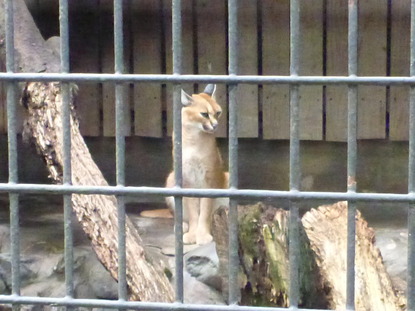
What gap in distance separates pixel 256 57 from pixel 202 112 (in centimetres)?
92

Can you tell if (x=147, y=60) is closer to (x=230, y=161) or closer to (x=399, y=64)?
(x=399, y=64)

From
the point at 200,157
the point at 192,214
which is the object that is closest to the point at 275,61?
the point at 200,157

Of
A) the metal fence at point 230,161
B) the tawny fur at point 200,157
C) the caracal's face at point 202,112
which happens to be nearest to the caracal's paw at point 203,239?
the tawny fur at point 200,157

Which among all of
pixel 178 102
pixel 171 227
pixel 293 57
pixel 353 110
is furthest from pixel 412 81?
pixel 171 227

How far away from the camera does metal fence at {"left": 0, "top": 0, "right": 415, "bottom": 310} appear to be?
2090 millimetres

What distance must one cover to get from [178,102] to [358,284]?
218cm

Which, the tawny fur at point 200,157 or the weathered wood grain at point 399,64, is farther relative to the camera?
the weathered wood grain at point 399,64

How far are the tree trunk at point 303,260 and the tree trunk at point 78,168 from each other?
1.43ft

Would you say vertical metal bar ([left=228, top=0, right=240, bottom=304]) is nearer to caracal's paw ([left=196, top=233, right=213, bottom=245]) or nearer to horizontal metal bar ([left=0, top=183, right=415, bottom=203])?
horizontal metal bar ([left=0, top=183, right=415, bottom=203])

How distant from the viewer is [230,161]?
2160mm

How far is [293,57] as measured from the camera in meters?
2.12

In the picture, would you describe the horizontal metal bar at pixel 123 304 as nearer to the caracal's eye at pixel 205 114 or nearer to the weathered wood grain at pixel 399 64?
the caracal's eye at pixel 205 114

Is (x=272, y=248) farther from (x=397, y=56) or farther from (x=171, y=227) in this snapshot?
(x=397, y=56)

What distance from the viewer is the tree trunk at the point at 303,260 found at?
4.25m
